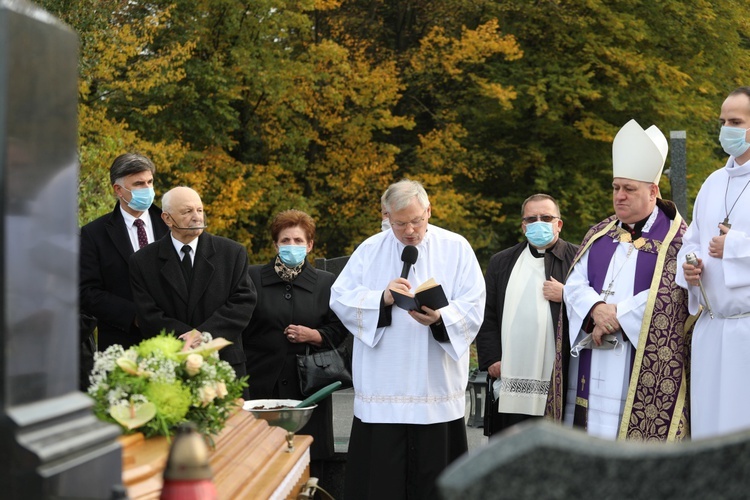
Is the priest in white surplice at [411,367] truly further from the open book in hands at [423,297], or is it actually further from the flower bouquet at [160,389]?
the flower bouquet at [160,389]

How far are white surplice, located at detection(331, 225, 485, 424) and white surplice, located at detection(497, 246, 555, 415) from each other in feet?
2.23

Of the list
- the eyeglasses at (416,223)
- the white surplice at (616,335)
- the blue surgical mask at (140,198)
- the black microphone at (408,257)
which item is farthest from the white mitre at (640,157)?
the blue surgical mask at (140,198)

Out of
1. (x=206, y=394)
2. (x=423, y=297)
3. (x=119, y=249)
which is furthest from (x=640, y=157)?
(x=206, y=394)

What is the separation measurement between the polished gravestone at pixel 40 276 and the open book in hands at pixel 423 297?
111 inches

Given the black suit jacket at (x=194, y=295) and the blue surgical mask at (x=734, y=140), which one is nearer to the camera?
the blue surgical mask at (x=734, y=140)

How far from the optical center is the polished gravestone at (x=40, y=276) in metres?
2.55

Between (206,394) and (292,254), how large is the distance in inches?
112

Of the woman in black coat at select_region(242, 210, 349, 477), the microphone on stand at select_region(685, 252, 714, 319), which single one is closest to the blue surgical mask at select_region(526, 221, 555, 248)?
the woman in black coat at select_region(242, 210, 349, 477)

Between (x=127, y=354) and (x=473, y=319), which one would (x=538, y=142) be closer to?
(x=473, y=319)

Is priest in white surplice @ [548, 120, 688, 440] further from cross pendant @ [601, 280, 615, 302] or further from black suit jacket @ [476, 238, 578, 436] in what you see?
black suit jacket @ [476, 238, 578, 436]

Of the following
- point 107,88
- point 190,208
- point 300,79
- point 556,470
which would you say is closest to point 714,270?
point 190,208

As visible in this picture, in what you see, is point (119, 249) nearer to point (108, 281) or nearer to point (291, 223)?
point (108, 281)

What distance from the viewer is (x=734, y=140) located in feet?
18.0

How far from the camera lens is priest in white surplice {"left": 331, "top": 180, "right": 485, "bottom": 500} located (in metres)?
5.93
